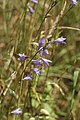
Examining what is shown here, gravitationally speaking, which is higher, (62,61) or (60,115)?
(62,61)

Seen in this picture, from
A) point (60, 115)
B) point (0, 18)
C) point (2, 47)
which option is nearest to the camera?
point (60, 115)

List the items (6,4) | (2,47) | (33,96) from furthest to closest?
(2,47) → (6,4) → (33,96)

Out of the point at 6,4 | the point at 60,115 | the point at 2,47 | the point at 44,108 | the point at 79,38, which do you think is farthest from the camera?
the point at 79,38

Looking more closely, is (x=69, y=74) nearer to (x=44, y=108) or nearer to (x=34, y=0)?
(x=44, y=108)

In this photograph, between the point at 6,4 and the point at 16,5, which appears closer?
the point at 6,4

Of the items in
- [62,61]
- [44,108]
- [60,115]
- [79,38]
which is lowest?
[60,115]

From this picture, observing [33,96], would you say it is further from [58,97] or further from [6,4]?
[6,4]

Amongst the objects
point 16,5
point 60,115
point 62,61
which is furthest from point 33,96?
point 16,5

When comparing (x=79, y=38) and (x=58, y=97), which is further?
(x=79, y=38)

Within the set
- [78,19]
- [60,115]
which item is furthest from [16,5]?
[60,115]
